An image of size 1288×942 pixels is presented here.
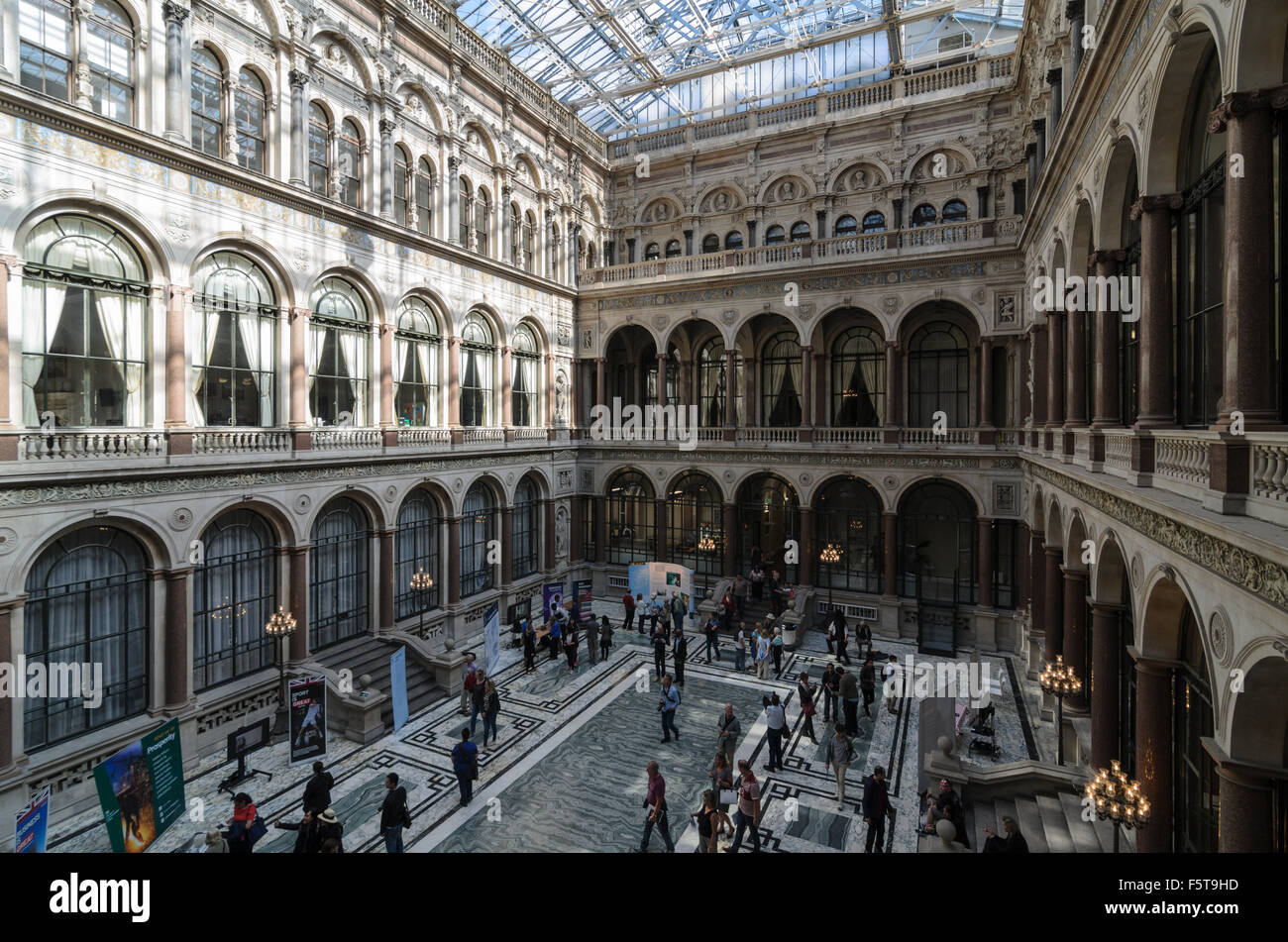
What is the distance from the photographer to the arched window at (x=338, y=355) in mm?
17484

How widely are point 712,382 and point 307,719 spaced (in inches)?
801

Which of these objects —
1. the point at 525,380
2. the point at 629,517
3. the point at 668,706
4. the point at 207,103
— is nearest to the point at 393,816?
the point at 668,706

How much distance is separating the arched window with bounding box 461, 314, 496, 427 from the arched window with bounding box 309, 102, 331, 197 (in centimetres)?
603

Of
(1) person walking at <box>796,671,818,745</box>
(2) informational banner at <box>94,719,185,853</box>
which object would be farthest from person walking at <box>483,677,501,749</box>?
(1) person walking at <box>796,671,818,745</box>

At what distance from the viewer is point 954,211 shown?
24344 millimetres

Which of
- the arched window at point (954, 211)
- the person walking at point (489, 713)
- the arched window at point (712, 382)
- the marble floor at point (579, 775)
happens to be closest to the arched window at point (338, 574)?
the marble floor at point (579, 775)

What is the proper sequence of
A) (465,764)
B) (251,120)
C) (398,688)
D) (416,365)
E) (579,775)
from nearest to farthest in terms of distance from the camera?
(465,764) < (579,775) < (398,688) < (251,120) < (416,365)

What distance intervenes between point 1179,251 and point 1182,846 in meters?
8.01

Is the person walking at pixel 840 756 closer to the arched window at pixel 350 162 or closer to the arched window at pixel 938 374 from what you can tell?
the arched window at pixel 938 374

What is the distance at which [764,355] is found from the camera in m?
28.1

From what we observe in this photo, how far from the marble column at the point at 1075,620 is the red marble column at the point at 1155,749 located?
4.68 m

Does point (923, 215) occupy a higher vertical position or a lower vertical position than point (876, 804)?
higher

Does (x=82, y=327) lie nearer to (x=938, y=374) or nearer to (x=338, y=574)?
(x=338, y=574)

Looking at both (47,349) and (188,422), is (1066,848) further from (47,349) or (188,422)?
(47,349)
